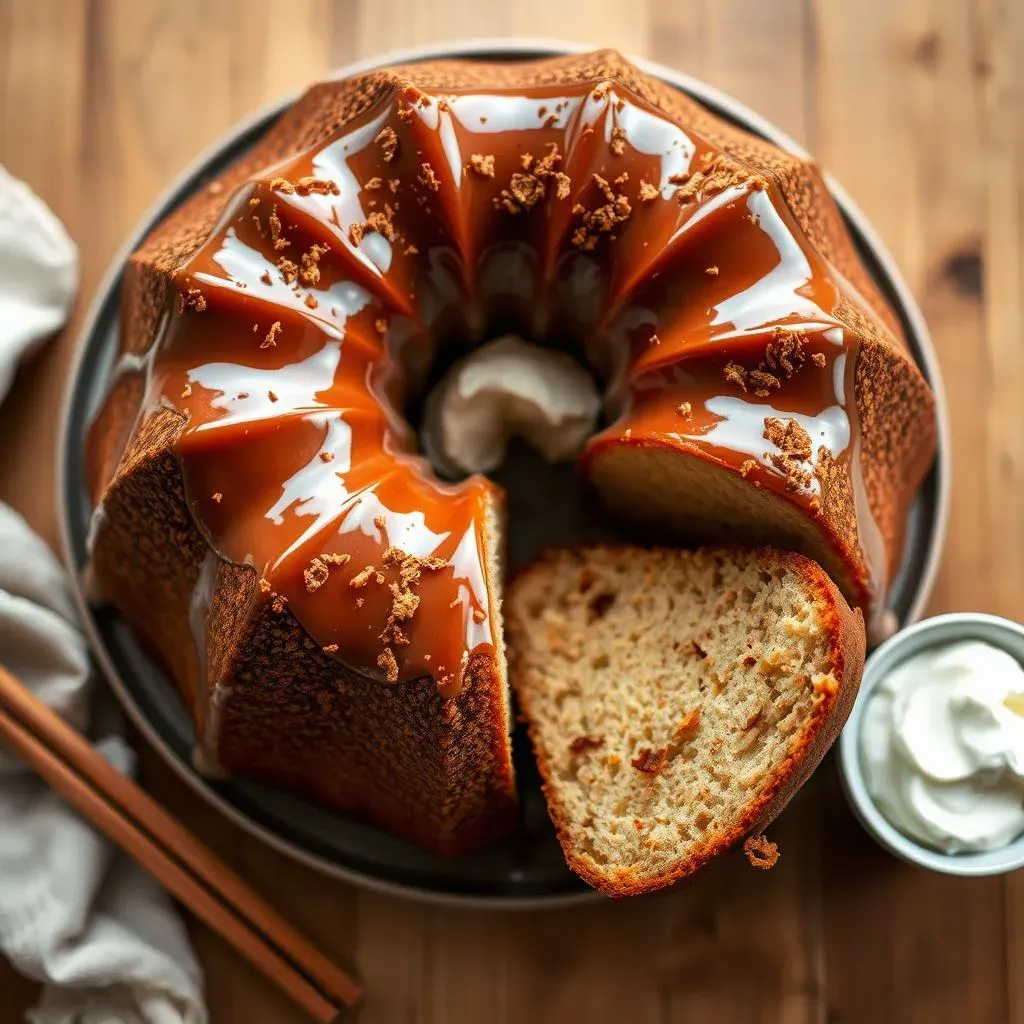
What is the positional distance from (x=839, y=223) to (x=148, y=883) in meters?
1.95

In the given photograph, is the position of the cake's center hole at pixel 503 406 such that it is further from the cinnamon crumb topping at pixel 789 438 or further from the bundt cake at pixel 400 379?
the cinnamon crumb topping at pixel 789 438

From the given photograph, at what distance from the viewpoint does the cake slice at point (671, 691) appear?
2078 mm

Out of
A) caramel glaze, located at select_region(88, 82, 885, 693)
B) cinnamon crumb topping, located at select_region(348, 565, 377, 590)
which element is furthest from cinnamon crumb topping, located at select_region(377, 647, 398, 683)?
cinnamon crumb topping, located at select_region(348, 565, 377, 590)

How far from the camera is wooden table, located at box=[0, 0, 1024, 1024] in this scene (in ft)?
8.37

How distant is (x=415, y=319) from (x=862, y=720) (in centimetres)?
115

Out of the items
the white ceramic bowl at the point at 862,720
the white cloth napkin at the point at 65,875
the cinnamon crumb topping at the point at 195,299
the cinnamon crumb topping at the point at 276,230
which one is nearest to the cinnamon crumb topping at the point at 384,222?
the cinnamon crumb topping at the point at 276,230

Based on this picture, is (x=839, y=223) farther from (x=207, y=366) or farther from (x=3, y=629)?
(x=3, y=629)

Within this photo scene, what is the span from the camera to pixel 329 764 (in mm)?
2326

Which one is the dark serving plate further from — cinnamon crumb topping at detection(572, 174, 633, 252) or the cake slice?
cinnamon crumb topping at detection(572, 174, 633, 252)

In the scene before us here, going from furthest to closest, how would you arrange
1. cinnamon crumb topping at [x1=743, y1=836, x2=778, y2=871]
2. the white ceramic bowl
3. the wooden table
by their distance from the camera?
the wooden table < the white ceramic bowl < cinnamon crumb topping at [x1=743, y1=836, x2=778, y2=871]

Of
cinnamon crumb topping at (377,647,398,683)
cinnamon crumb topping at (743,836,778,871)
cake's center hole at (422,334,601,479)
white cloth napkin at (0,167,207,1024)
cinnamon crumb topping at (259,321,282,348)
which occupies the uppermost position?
cinnamon crumb topping at (259,321,282,348)

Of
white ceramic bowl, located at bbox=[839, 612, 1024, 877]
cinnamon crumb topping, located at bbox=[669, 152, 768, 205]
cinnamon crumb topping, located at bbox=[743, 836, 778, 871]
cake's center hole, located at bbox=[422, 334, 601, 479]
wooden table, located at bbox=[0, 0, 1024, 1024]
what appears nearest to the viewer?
cinnamon crumb topping, located at bbox=[743, 836, 778, 871]

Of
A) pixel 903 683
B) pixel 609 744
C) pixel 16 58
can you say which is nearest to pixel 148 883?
pixel 609 744

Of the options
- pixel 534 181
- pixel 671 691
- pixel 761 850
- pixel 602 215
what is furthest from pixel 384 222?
pixel 761 850
